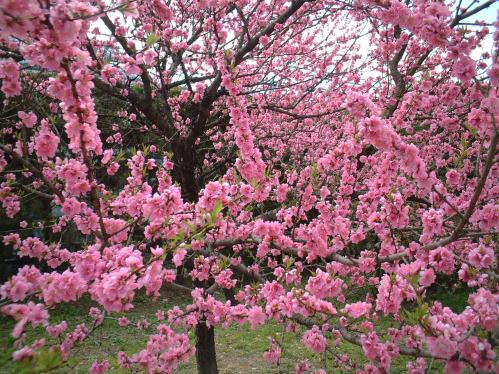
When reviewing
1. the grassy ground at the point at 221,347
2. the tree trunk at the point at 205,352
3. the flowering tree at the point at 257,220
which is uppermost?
the flowering tree at the point at 257,220

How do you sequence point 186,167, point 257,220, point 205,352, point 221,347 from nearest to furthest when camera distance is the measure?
point 257,220, point 205,352, point 186,167, point 221,347

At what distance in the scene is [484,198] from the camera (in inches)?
143

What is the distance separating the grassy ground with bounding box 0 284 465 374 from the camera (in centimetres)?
627

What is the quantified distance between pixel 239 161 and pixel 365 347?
1576 millimetres

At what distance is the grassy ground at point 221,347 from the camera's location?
6.27 m

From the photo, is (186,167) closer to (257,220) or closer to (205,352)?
(257,220)

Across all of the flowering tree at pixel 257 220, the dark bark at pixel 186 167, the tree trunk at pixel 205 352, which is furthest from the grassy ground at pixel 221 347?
→ the dark bark at pixel 186 167

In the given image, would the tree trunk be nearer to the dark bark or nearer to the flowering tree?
the flowering tree

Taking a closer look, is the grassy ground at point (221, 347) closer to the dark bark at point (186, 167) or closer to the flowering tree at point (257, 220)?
Result: the flowering tree at point (257, 220)

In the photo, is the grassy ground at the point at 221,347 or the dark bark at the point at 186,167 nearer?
the dark bark at the point at 186,167

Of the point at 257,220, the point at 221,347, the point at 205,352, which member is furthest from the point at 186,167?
the point at 221,347

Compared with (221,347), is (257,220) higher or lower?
higher

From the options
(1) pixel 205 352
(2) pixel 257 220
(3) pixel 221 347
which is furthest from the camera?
(3) pixel 221 347

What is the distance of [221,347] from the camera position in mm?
7375
